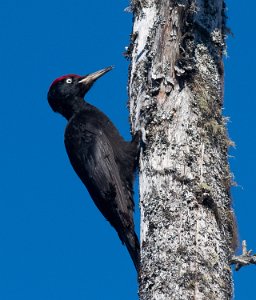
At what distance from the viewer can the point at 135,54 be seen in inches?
181

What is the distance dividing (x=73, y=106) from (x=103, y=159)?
909 mm

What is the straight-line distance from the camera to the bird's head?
5.71 meters

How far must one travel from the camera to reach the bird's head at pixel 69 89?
5.71 m

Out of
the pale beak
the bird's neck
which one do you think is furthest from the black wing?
the pale beak

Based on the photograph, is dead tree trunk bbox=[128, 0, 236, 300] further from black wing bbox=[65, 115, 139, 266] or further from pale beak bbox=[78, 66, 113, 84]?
pale beak bbox=[78, 66, 113, 84]

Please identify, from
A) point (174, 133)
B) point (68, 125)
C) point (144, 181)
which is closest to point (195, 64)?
point (174, 133)

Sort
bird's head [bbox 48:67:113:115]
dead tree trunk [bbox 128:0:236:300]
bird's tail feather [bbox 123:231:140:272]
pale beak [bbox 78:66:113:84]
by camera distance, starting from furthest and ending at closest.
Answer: bird's head [bbox 48:67:113:115] → pale beak [bbox 78:66:113:84] → bird's tail feather [bbox 123:231:140:272] → dead tree trunk [bbox 128:0:236:300]

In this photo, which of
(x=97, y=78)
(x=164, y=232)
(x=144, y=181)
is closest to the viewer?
(x=164, y=232)

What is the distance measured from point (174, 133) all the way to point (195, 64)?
0.55 m

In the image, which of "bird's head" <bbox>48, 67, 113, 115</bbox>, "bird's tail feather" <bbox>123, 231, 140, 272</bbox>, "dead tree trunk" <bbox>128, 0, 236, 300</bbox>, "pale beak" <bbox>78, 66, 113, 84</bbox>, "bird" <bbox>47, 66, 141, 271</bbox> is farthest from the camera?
"bird's head" <bbox>48, 67, 113, 115</bbox>

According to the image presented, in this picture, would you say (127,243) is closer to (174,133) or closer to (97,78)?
(174,133)

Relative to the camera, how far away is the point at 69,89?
5.74 meters

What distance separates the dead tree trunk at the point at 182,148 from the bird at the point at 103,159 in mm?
394

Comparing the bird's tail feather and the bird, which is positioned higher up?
the bird
